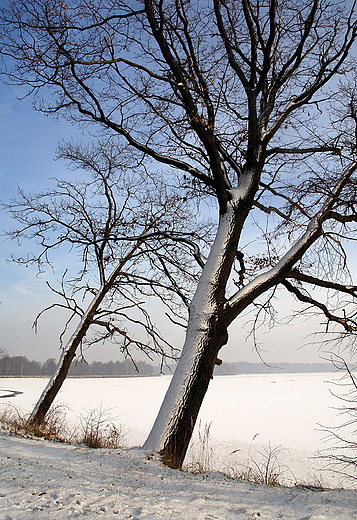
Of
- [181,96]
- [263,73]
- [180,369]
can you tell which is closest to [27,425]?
[180,369]

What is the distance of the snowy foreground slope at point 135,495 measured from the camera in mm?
1820

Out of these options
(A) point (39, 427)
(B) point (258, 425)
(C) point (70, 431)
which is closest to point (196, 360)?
(A) point (39, 427)

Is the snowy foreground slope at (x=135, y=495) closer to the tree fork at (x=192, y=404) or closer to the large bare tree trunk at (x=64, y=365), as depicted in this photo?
the tree fork at (x=192, y=404)

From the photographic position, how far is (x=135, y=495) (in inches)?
84.0

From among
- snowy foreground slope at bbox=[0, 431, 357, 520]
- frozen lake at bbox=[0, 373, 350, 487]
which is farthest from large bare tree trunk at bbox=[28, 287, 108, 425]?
snowy foreground slope at bbox=[0, 431, 357, 520]

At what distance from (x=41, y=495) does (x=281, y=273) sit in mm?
3390

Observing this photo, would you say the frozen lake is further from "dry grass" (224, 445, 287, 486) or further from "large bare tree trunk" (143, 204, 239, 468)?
"large bare tree trunk" (143, 204, 239, 468)

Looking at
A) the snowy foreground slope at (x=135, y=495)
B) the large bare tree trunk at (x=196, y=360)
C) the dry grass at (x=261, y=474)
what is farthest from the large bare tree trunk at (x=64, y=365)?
the snowy foreground slope at (x=135, y=495)

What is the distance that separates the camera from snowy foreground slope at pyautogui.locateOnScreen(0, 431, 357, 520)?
1.82 meters

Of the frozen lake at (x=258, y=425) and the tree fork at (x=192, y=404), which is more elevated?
the tree fork at (x=192, y=404)

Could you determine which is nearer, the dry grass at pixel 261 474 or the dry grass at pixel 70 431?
the dry grass at pixel 261 474

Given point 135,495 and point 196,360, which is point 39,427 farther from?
point 135,495

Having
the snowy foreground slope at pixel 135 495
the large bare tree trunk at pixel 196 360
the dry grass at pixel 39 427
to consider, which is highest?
the large bare tree trunk at pixel 196 360

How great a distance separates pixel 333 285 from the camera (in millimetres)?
5090
